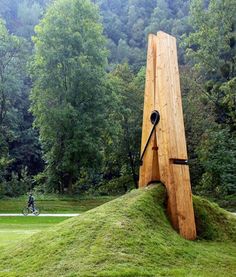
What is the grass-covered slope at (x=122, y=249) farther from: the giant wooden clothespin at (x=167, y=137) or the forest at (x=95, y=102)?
the forest at (x=95, y=102)

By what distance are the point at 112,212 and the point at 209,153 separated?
20.2m

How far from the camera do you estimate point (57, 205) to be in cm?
2302

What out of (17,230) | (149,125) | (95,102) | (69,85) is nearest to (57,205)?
(95,102)

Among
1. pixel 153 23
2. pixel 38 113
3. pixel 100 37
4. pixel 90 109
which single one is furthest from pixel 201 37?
pixel 153 23

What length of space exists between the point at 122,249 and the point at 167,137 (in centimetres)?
194

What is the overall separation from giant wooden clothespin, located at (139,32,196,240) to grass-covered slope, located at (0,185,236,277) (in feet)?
0.68

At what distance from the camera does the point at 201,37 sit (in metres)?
27.5

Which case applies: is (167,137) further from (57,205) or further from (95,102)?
(95,102)

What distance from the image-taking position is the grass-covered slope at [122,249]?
410cm

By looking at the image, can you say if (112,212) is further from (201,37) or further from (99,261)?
(201,37)

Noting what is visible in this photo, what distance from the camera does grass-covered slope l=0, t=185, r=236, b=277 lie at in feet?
13.5

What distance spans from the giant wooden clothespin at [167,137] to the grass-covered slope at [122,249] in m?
0.21

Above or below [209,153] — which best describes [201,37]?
above

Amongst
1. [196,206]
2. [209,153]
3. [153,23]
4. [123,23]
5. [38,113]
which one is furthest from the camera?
[123,23]
